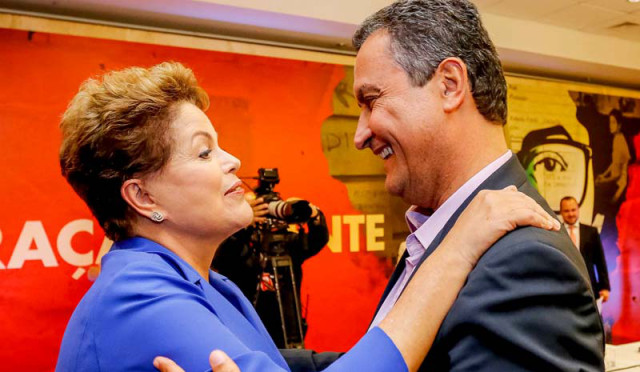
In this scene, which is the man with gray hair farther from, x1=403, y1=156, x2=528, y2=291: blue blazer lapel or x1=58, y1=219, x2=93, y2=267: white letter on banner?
x1=58, y1=219, x2=93, y2=267: white letter on banner

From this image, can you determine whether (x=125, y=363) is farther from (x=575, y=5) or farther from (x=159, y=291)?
(x=575, y=5)

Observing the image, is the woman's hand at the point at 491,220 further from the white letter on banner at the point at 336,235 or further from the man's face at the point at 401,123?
the white letter on banner at the point at 336,235

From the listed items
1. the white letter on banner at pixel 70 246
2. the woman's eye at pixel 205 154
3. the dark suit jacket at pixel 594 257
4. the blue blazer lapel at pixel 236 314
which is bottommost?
the dark suit jacket at pixel 594 257

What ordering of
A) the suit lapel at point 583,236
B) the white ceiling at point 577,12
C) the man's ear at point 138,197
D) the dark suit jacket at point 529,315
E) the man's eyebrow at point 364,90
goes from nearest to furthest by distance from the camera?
the dark suit jacket at point 529,315, the man's eyebrow at point 364,90, the man's ear at point 138,197, the white ceiling at point 577,12, the suit lapel at point 583,236

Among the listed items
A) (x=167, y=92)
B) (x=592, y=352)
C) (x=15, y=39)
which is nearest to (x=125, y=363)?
(x=167, y=92)

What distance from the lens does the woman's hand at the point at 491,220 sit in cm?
89

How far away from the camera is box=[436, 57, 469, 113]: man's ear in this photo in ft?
3.63

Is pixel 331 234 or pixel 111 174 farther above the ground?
pixel 111 174

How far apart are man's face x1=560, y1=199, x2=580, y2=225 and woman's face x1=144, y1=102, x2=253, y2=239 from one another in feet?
15.9

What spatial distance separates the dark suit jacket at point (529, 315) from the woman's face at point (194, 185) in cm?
70

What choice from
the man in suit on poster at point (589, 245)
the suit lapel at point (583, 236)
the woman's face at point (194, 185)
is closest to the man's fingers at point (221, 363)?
the woman's face at point (194, 185)

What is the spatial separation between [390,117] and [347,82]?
11.0 ft

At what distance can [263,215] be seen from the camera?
9.57 feet

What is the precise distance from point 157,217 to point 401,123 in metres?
0.60
